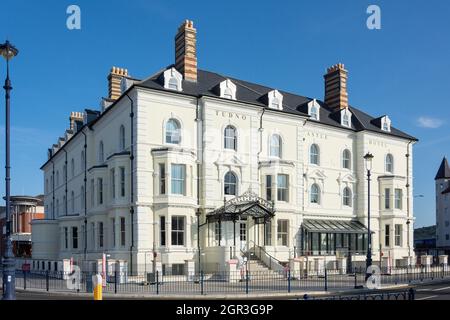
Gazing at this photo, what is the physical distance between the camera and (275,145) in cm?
3728

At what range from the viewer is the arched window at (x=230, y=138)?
3466 centimetres

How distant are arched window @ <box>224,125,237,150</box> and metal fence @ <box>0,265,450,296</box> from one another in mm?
9025

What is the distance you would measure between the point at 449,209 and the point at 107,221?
236 ft

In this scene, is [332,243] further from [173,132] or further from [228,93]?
[173,132]

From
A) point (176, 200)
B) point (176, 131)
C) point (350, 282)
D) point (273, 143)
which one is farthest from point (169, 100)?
point (350, 282)

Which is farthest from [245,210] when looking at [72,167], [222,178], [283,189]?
[72,167]

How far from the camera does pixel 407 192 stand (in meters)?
46.0

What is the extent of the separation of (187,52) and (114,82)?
8685mm

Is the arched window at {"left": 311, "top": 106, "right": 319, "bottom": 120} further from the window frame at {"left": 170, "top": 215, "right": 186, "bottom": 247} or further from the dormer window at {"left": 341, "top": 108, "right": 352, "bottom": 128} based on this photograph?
the window frame at {"left": 170, "top": 215, "right": 186, "bottom": 247}

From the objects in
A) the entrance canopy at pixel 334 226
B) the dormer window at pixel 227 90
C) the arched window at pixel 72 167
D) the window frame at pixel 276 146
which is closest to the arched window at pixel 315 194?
the entrance canopy at pixel 334 226

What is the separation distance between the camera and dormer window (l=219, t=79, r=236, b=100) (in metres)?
34.5

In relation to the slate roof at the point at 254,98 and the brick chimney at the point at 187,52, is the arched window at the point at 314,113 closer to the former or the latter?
the slate roof at the point at 254,98

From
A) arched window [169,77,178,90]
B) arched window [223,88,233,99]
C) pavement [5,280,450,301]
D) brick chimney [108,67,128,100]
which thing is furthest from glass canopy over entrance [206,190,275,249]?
brick chimney [108,67,128,100]

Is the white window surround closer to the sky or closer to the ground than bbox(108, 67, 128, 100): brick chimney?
closer to the ground
